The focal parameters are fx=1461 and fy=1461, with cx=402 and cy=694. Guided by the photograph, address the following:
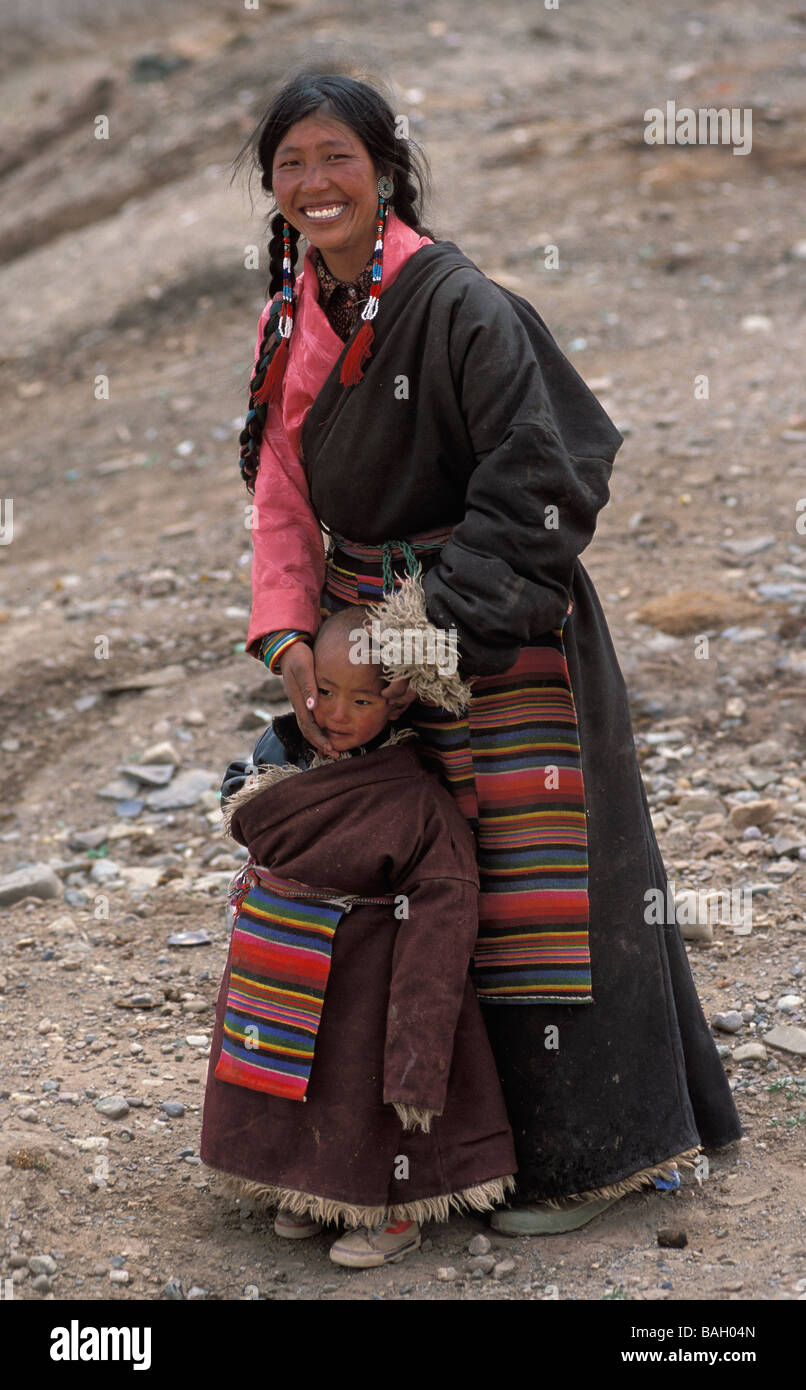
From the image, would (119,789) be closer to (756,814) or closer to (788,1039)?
(756,814)

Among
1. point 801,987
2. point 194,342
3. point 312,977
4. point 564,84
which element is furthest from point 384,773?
point 564,84

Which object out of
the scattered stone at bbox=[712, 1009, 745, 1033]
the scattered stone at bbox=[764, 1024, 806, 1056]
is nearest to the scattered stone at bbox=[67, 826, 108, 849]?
the scattered stone at bbox=[712, 1009, 745, 1033]

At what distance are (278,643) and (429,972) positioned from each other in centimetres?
60

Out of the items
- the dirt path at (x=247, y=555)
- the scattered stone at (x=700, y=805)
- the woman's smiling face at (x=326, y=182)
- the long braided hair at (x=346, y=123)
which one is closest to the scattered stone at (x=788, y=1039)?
the dirt path at (x=247, y=555)

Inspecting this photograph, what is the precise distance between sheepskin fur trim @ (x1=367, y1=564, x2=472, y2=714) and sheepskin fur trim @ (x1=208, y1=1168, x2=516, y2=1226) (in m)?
0.81

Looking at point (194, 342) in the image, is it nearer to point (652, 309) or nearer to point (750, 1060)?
point (652, 309)

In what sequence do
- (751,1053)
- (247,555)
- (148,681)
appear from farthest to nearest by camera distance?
(247,555) < (148,681) < (751,1053)

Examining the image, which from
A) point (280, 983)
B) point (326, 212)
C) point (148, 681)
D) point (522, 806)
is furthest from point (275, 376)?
point (148, 681)

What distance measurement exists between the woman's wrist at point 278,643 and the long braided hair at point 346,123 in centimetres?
40

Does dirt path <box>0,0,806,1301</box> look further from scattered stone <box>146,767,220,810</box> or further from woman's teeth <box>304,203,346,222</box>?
woman's teeth <box>304,203,346,222</box>

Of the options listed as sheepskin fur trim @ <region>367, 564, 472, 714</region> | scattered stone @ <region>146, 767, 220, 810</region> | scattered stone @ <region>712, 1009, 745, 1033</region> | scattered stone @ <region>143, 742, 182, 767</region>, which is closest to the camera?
sheepskin fur trim @ <region>367, 564, 472, 714</region>

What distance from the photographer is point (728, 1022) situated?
10.5 ft

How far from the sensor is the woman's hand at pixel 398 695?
7.54ft

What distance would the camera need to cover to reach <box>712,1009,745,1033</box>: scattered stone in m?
3.21
